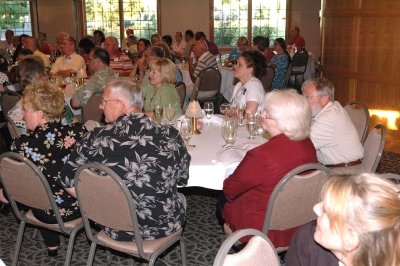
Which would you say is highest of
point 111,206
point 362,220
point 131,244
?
point 362,220

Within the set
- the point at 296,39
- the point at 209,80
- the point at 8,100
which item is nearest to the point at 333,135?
the point at 8,100

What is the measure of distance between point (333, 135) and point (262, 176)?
1.24 m

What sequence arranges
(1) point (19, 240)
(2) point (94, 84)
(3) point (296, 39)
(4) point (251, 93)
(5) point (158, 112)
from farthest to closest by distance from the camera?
(3) point (296, 39) < (2) point (94, 84) < (4) point (251, 93) < (5) point (158, 112) < (1) point (19, 240)

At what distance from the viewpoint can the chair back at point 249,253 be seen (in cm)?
155

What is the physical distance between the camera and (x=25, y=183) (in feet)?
9.24

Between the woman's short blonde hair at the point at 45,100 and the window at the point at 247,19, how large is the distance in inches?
477

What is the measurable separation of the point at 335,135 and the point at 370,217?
2.26 m

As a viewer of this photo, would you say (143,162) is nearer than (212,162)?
Yes

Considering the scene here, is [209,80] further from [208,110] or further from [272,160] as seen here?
[272,160]

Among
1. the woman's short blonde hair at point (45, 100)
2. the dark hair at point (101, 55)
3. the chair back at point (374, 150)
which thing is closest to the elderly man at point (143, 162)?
the woman's short blonde hair at point (45, 100)

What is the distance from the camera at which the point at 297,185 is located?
2.52 m

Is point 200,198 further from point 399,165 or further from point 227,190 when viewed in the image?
point 399,165

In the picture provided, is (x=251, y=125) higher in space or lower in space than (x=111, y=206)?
higher

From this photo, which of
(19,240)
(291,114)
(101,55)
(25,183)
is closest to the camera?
(291,114)
